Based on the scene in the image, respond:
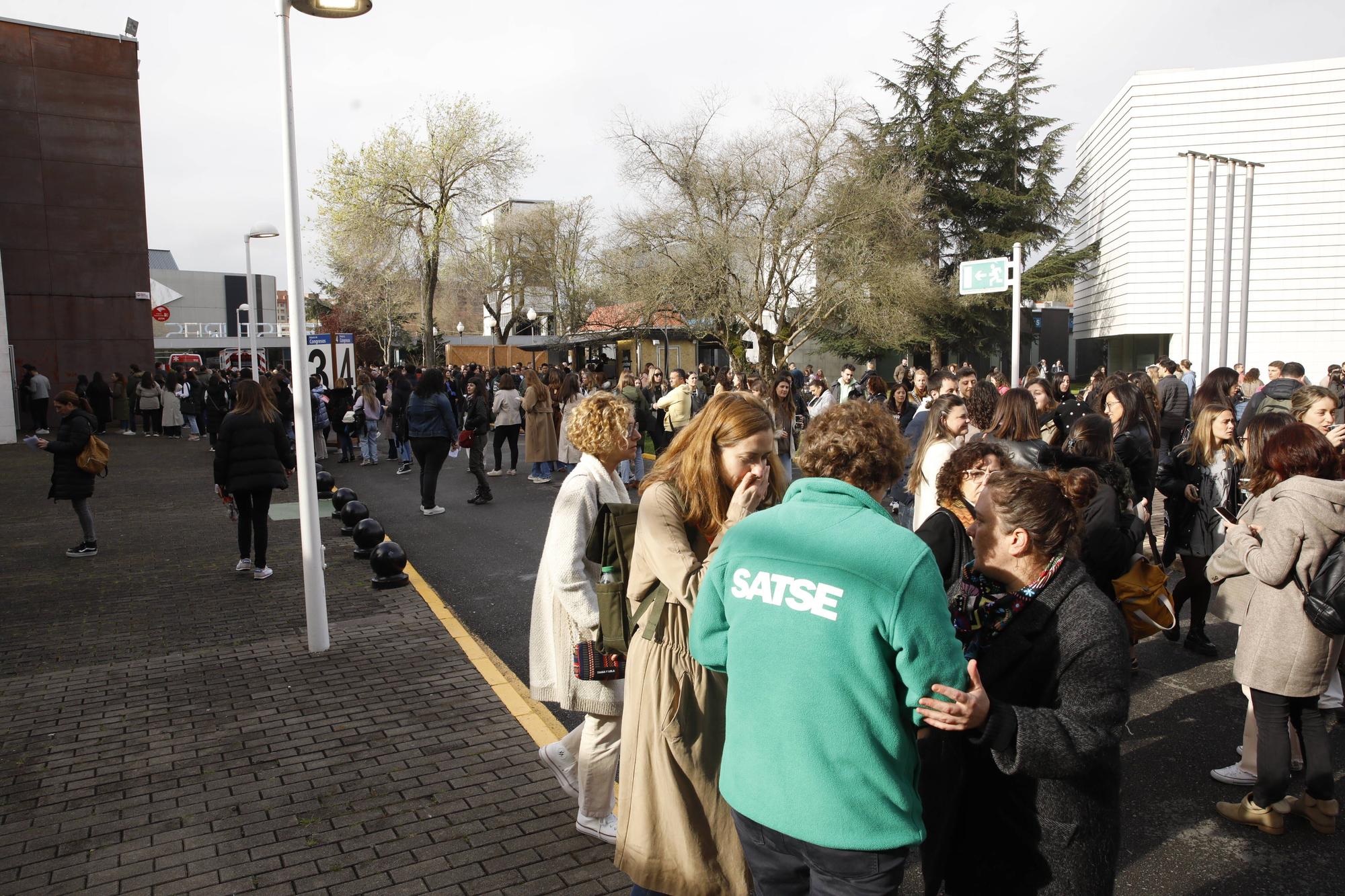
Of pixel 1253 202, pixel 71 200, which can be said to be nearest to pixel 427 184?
pixel 71 200

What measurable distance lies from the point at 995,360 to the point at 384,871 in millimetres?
48554

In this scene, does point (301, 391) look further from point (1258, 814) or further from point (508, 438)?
point (508, 438)

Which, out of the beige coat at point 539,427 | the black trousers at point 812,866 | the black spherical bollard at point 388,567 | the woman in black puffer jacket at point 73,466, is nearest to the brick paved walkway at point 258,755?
the black spherical bollard at point 388,567

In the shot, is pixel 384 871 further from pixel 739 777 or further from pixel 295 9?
pixel 295 9

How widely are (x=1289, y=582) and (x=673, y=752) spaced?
2662mm

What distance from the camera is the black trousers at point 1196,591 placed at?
239 inches

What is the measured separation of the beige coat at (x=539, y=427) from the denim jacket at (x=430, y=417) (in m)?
2.96

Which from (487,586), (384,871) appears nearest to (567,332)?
(487,586)

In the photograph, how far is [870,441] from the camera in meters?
2.36

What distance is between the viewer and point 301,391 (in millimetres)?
6020

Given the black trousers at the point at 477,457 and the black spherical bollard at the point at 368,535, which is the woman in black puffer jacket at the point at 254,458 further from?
the black trousers at the point at 477,457

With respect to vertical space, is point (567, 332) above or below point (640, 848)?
above

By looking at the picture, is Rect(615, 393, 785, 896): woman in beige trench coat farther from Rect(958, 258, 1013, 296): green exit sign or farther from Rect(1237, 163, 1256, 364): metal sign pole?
Rect(1237, 163, 1256, 364): metal sign pole

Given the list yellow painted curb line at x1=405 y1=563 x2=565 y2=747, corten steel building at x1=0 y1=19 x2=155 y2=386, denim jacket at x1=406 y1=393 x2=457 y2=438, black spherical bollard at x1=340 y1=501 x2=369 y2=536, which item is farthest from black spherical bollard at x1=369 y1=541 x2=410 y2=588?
corten steel building at x1=0 y1=19 x2=155 y2=386
